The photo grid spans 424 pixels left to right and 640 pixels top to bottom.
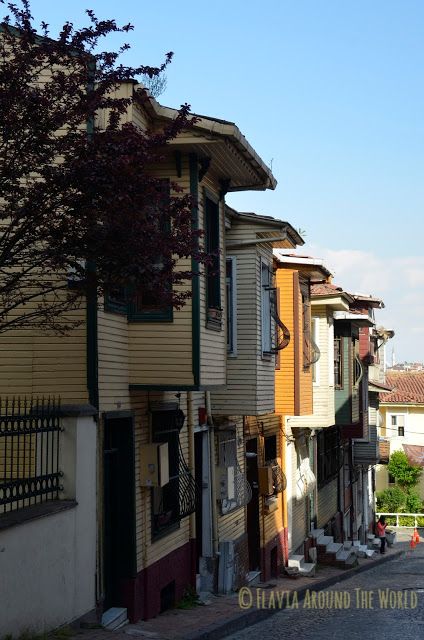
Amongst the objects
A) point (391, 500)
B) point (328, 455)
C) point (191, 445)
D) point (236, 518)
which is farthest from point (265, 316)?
point (391, 500)

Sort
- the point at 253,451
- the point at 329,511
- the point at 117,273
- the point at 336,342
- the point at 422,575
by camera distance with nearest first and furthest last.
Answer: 1. the point at 117,273
2. the point at 253,451
3. the point at 422,575
4. the point at 336,342
5. the point at 329,511

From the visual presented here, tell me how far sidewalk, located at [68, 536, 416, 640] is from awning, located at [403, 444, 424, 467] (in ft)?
156

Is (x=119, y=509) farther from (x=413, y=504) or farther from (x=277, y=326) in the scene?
(x=413, y=504)

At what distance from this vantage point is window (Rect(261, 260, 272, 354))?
20.5 m

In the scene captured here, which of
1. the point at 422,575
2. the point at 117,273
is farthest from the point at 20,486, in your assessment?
the point at 422,575

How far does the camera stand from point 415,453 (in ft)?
233

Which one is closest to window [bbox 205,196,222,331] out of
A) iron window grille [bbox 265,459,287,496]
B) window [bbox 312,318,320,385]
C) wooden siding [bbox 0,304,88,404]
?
wooden siding [bbox 0,304,88,404]

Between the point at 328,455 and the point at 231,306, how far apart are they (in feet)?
55.1

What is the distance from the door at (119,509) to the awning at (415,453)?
187 ft

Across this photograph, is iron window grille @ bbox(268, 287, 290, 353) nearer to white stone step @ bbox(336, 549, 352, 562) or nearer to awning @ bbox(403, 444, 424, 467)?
white stone step @ bbox(336, 549, 352, 562)

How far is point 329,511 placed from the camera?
35562 millimetres

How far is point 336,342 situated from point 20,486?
850 inches

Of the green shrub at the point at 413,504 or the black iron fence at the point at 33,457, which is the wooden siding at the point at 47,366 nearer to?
the black iron fence at the point at 33,457

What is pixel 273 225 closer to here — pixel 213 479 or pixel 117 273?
pixel 213 479
